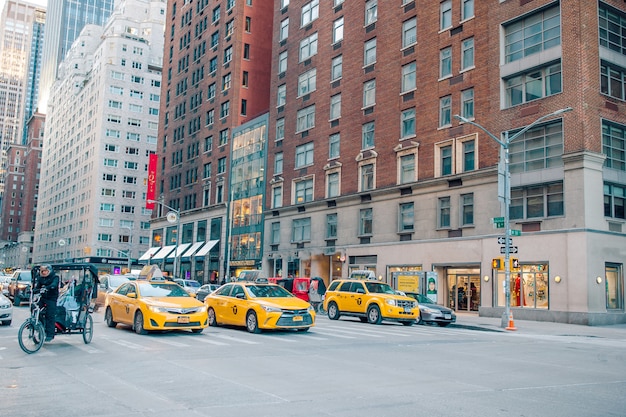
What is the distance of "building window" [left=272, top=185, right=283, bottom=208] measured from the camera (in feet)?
175

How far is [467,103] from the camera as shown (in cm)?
3653

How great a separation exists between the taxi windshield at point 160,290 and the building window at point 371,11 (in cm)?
3171

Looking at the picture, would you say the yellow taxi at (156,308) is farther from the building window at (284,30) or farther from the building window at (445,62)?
the building window at (284,30)

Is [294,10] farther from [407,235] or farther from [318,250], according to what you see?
[407,235]

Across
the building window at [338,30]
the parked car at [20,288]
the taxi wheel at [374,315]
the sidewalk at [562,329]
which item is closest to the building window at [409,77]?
the building window at [338,30]

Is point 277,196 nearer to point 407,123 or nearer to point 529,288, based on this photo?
point 407,123

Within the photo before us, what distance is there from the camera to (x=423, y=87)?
39.2 m

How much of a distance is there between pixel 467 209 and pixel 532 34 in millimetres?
10261

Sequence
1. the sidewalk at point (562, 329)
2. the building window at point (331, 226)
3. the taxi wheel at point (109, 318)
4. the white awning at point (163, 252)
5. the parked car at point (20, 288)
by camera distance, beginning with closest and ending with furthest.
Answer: the taxi wheel at point (109, 318) → the sidewalk at point (562, 329) → the parked car at point (20, 288) → the building window at point (331, 226) → the white awning at point (163, 252)

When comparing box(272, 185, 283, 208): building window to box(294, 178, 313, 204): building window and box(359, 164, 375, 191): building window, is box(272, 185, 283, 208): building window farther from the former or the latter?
box(359, 164, 375, 191): building window

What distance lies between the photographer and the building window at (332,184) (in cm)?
4636

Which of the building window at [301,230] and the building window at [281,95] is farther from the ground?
the building window at [281,95]

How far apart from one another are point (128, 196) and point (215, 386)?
10196 centimetres

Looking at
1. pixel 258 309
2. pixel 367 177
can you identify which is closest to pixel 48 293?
pixel 258 309
